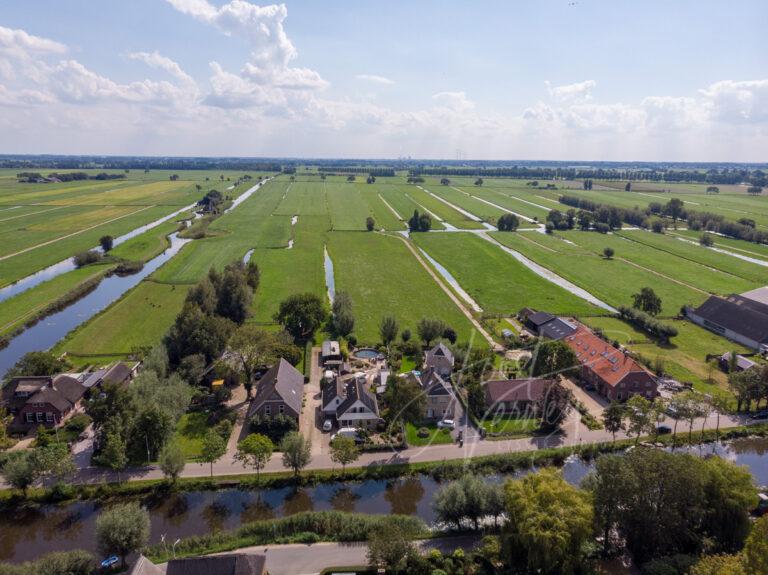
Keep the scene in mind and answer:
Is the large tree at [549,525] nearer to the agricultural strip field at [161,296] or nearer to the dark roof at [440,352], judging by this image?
Answer: the dark roof at [440,352]

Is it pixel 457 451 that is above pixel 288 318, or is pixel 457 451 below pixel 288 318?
below

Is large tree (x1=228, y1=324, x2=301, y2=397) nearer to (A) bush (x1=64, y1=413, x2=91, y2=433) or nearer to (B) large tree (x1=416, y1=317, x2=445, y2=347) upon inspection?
(A) bush (x1=64, y1=413, x2=91, y2=433)

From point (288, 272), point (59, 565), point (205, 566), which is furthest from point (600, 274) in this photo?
point (59, 565)

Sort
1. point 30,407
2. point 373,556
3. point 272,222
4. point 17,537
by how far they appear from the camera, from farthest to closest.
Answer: point 272,222
point 30,407
point 17,537
point 373,556

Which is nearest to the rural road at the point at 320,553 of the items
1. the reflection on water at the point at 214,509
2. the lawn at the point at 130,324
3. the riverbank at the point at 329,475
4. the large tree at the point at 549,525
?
the reflection on water at the point at 214,509

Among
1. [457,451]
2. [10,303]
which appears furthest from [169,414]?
[10,303]

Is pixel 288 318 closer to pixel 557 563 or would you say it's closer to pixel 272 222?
pixel 557 563
